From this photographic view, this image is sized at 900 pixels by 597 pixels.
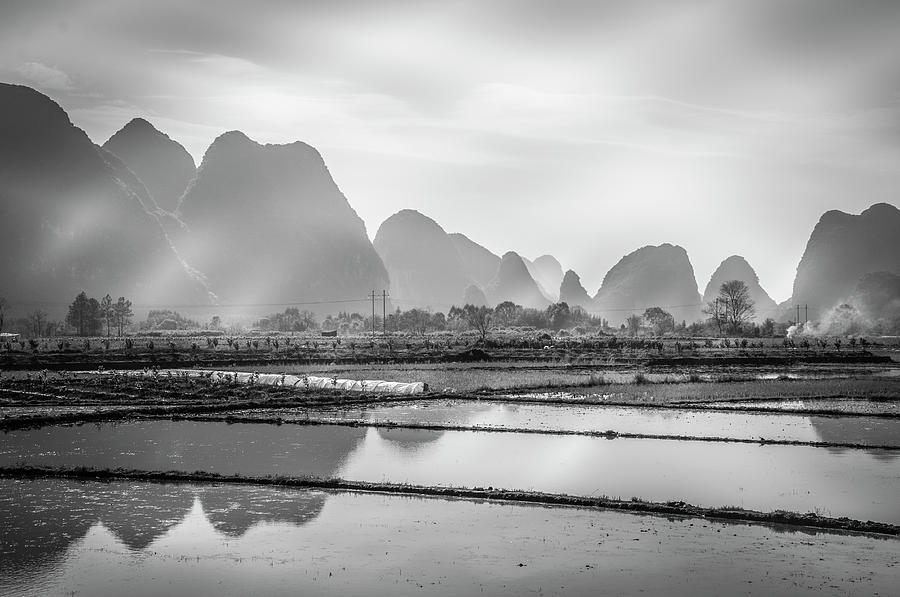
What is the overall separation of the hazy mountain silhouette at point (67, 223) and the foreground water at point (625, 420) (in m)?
124

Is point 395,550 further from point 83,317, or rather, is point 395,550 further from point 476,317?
point 476,317

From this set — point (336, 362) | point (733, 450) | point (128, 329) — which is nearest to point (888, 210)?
point (128, 329)

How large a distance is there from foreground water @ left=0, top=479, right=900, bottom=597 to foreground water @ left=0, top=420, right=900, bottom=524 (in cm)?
169

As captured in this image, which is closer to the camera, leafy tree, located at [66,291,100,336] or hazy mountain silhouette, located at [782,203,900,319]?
leafy tree, located at [66,291,100,336]

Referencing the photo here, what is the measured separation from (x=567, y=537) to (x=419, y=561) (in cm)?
227

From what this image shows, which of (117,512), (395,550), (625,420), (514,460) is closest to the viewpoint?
(395,550)

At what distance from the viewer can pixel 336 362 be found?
46094mm

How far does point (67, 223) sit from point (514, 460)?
511 feet

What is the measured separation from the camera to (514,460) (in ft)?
57.2

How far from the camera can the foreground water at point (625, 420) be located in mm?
20766

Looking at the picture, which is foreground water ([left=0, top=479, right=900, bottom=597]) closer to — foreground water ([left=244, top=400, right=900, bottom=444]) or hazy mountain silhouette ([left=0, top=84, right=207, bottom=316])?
foreground water ([left=244, top=400, right=900, bottom=444])

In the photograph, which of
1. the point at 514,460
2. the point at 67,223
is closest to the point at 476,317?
the point at 67,223

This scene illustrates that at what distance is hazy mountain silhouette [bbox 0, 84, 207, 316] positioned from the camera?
143750mm

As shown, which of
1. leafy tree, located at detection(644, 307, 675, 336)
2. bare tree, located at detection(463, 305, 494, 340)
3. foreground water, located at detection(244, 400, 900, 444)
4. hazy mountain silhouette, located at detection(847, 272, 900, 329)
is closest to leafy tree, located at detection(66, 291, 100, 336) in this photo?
bare tree, located at detection(463, 305, 494, 340)
